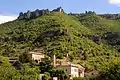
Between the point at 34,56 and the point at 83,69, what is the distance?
12.7 m

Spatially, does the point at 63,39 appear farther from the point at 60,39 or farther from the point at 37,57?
the point at 37,57

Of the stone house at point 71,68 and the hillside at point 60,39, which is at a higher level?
the hillside at point 60,39

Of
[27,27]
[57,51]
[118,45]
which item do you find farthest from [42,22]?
[57,51]

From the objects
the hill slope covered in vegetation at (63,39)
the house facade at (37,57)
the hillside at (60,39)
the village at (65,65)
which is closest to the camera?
the village at (65,65)

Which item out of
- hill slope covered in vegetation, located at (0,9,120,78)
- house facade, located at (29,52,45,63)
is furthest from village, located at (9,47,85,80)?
hill slope covered in vegetation, located at (0,9,120,78)

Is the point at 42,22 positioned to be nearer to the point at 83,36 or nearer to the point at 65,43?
the point at 83,36

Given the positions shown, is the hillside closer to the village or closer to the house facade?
the village

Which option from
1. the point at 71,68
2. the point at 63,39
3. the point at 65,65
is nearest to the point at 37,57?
the point at 65,65

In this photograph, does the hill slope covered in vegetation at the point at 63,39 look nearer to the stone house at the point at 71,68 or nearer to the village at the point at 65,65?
the stone house at the point at 71,68

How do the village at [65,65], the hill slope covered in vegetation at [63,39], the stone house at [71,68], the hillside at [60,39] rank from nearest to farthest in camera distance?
the stone house at [71,68] → the village at [65,65] → the hillside at [60,39] → the hill slope covered in vegetation at [63,39]

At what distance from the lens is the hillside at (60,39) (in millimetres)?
131125

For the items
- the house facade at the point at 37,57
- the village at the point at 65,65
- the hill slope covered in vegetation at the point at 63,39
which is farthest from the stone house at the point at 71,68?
the house facade at the point at 37,57

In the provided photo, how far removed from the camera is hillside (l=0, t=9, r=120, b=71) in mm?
131125

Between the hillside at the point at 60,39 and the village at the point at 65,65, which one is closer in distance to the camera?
the village at the point at 65,65
